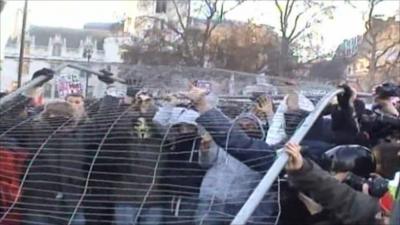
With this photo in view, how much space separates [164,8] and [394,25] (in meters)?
14.9

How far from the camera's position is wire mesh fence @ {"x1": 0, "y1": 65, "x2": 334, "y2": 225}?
4465 mm

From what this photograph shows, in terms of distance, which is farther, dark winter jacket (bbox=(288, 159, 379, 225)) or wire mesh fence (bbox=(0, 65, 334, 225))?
wire mesh fence (bbox=(0, 65, 334, 225))

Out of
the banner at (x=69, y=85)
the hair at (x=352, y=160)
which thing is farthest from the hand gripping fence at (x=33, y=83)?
the hair at (x=352, y=160)

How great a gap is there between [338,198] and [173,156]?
1.28 meters

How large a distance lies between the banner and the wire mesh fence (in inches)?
32.5

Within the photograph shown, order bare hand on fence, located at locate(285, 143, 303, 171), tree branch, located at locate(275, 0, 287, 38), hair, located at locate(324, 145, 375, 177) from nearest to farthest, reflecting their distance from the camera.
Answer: bare hand on fence, located at locate(285, 143, 303, 171)
hair, located at locate(324, 145, 375, 177)
tree branch, located at locate(275, 0, 287, 38)

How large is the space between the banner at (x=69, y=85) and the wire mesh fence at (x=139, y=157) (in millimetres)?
827

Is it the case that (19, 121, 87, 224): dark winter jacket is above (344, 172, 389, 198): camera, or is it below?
below

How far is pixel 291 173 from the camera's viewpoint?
3.56 meters

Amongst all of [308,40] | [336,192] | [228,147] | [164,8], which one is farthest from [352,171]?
[164,8]

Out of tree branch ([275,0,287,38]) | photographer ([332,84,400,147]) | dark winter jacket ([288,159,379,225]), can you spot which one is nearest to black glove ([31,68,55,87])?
photographer ([332,84,400,147])

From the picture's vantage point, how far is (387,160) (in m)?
4.24

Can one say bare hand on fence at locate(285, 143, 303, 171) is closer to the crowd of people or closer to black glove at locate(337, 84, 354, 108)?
the crowd of people

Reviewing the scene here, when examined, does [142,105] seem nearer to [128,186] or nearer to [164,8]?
[128,186]
